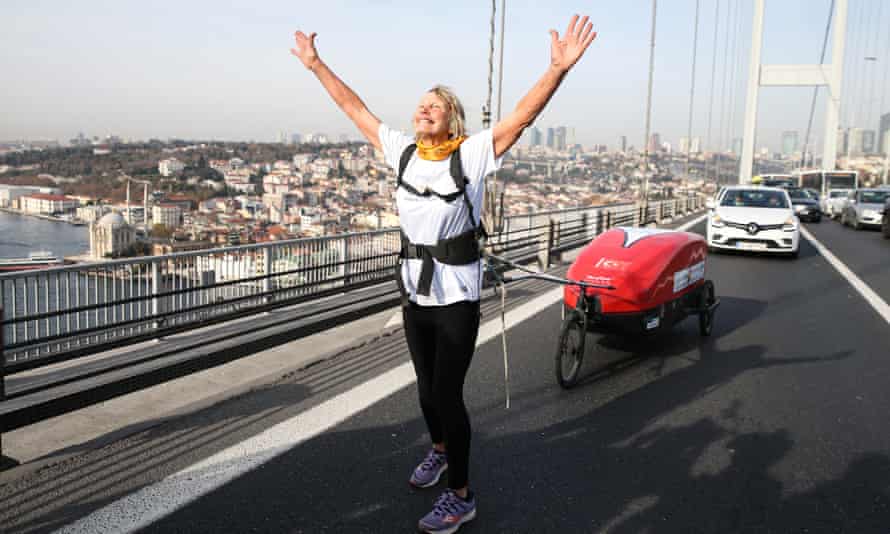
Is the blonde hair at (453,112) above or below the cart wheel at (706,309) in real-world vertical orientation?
above

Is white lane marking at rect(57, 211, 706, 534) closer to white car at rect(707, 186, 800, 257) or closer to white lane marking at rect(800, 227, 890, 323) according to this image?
white lane marking at rect(800, 227, 890, 323)

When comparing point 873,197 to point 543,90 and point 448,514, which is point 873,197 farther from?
point 448,514

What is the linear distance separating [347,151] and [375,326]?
14.4m

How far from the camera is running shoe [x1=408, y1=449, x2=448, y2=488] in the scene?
3.85 metres

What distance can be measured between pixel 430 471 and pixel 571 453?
0.99m

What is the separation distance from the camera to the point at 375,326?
8312 mm

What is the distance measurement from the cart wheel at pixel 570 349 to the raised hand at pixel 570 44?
2859 millimetres

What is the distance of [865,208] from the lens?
30047mm

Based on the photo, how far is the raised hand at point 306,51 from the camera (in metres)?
4.07

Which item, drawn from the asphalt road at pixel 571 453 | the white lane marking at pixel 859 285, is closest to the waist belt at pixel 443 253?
the asphalt road at pixel 571 453

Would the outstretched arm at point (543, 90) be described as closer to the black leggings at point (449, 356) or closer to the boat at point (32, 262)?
the black leggings at point (449, 356)

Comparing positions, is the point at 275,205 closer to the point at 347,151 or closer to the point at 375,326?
the point at 375,326

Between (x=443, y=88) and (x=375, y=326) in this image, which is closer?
(x=443, y=88)

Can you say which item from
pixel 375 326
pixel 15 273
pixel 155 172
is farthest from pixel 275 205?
pixel 15 273
